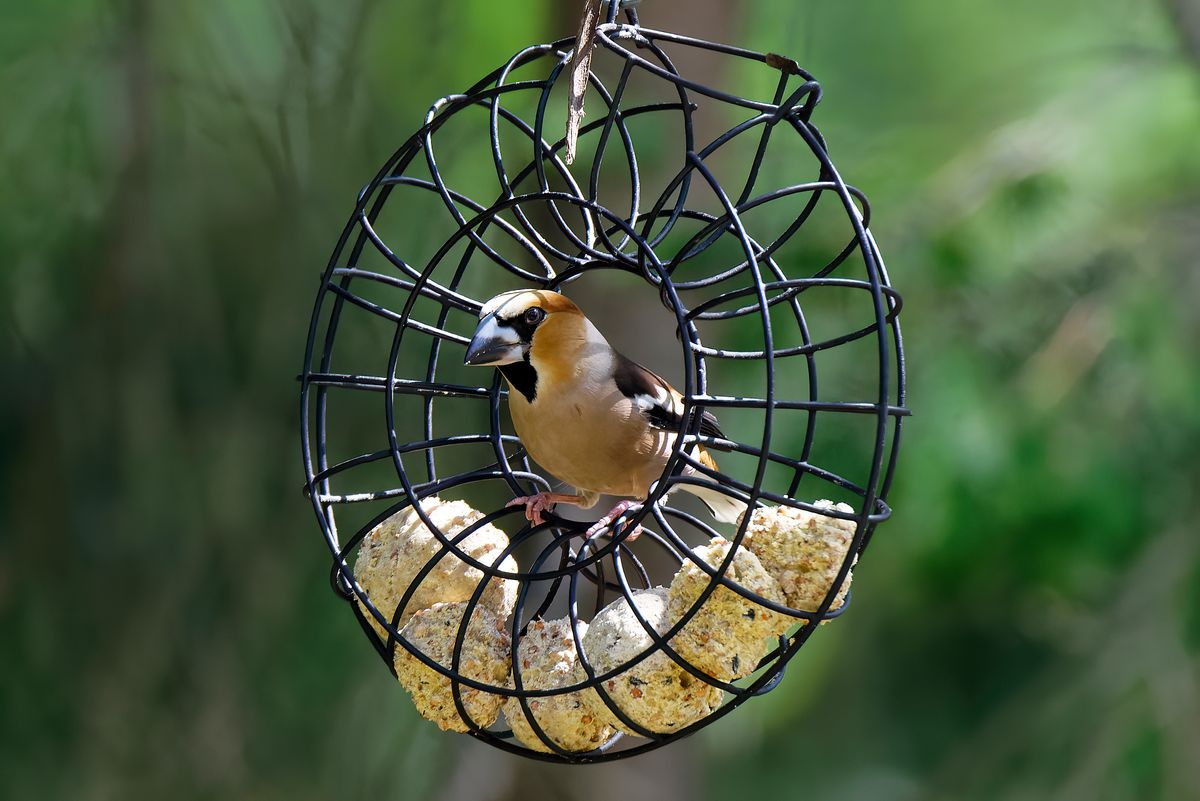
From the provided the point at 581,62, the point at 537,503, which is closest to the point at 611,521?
the point at 537,503

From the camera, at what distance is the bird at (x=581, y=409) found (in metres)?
1.89

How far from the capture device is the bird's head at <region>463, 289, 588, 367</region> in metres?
1.77

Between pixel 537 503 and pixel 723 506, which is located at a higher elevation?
pixel 723 506

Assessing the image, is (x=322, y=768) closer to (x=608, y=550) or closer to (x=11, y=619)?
(x=11, y=619)

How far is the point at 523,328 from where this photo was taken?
1842 millimetres

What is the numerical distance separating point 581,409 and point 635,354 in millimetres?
1706

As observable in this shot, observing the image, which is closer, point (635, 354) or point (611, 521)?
point (611, 521)

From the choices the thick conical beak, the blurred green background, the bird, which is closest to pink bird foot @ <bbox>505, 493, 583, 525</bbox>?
the bird

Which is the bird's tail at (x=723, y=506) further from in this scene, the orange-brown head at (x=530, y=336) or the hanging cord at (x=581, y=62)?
the hanging cord at (x=581, y=62)

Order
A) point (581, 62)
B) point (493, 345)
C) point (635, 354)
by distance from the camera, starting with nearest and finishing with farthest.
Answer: point (581, 62) < point (493, 345) < point (635, 354)

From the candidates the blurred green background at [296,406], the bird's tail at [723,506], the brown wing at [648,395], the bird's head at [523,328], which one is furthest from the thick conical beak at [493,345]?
the blurred green background at [296,406]

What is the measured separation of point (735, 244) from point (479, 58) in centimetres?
120

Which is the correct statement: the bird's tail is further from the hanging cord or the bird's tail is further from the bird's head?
the hanging cord

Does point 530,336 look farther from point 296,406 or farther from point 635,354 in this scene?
point 296,406
